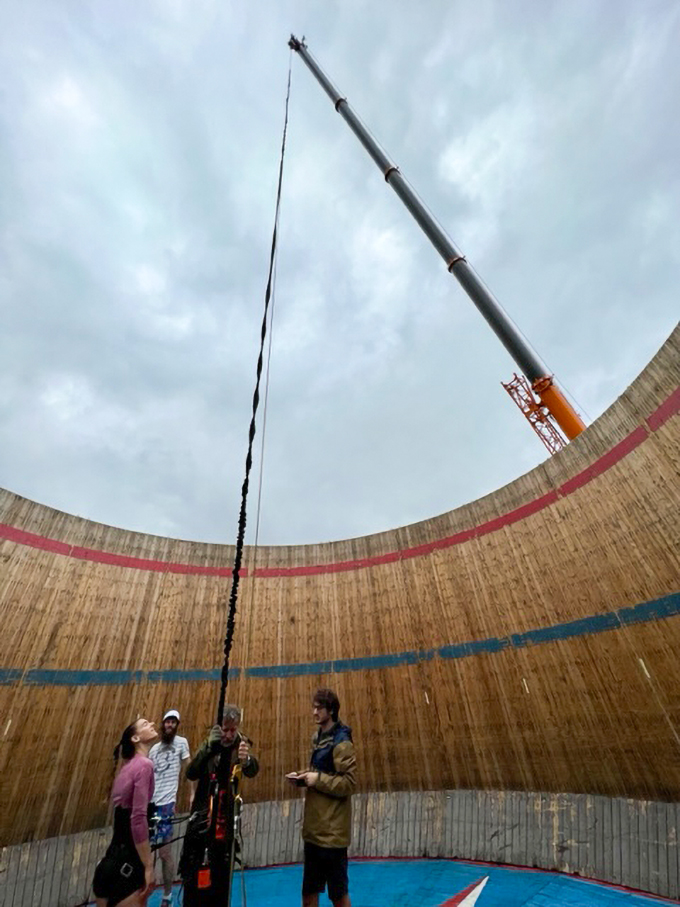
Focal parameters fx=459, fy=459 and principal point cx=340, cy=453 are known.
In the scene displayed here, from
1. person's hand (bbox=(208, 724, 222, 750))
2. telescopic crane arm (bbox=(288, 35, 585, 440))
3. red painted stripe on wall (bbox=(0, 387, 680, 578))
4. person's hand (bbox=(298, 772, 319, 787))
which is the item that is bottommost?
person's hand (bbox=(298, 772, 319, 787))

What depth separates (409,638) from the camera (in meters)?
6.28

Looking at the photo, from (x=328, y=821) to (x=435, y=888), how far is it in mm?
2624

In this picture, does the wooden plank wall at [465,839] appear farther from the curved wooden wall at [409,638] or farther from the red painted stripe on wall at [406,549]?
the red painted stripe on wall at [406,549]

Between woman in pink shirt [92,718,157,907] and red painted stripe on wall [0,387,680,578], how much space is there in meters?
4.11

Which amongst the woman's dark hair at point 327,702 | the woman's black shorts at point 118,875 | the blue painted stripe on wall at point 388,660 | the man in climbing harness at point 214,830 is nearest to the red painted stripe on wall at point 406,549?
the blue painted stripe on wall at point 388,660

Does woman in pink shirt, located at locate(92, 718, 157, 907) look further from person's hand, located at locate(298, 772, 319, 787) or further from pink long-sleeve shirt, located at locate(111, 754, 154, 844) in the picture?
person's hand, located at locate(298, 772, 319, 787)

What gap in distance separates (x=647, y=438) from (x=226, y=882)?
4769 millimetres

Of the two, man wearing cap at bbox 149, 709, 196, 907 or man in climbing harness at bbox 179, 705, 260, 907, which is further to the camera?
man wearing cap at bbox 149, 709, 196, 907

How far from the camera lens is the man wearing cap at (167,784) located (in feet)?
11.4

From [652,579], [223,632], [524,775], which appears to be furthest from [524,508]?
[223,632]

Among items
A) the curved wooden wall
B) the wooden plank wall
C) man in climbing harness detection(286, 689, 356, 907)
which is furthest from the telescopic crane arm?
man in climbing harness detection(286, 689, 356, 907)

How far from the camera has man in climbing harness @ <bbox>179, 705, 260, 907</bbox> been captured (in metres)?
1.87

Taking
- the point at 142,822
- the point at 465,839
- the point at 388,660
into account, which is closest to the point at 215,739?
the point at 142,822

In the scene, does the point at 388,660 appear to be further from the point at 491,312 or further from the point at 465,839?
the point at 491,312
